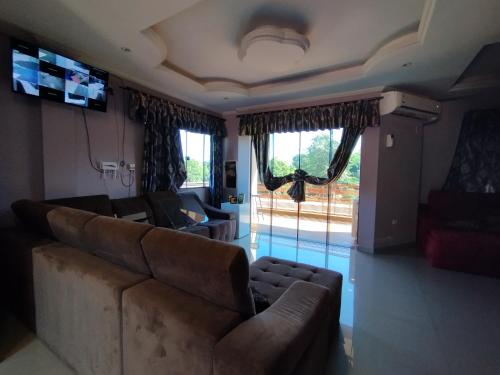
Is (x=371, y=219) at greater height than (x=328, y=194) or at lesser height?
lesser

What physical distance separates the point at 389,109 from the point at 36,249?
14.5 feet

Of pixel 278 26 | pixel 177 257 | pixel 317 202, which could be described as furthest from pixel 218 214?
pixel 177 257

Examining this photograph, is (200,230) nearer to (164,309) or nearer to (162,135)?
(162,135)

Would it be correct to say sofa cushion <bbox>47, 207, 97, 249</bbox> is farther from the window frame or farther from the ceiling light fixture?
the window frame

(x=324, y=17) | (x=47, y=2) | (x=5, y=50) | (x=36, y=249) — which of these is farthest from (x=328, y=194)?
(x=5, y=50)

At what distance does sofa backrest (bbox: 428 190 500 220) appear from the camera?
11.3ft

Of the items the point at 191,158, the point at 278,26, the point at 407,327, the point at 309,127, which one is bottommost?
the point at 407,327

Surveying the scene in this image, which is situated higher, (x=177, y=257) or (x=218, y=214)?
(x=177, y=257)

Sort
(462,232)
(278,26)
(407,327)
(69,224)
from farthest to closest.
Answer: (462,232)
(278,26)
(407,327)
(69,224)

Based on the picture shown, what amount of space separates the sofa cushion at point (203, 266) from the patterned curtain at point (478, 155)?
467cm

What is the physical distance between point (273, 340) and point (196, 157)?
4156 mm

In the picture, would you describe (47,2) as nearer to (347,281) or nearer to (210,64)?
(210,64)

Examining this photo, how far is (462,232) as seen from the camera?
3041mm

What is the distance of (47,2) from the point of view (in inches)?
71.4
